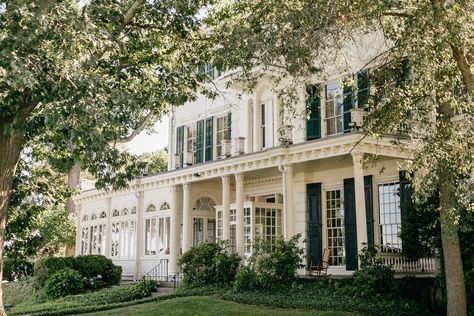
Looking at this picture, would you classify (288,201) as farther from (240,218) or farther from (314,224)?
(240,218)

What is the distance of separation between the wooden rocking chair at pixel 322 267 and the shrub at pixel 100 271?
9.70m

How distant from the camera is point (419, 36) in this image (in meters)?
10.7

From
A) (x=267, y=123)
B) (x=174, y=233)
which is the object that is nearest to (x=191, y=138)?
(x=174, y=233)

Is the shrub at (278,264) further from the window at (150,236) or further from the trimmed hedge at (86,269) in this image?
the trimmed hedge at (86,269)

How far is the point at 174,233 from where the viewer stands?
2355cm

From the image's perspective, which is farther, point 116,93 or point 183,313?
point 183,313

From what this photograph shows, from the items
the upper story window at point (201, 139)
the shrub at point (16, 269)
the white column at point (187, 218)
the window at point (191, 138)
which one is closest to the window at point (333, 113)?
the upper story window at point (201, 139)

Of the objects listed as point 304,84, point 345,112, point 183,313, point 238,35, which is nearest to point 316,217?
point 345,112

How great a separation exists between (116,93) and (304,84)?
159 inches

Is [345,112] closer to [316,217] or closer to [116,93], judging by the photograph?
[316,217]

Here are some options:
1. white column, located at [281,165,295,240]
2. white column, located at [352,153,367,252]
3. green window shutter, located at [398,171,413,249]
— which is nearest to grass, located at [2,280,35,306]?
white column, located at [281,165,295,240]

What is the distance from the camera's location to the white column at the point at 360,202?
53.5 feet

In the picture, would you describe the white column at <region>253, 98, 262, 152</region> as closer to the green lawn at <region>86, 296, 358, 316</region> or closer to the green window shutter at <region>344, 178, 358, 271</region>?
the green window shutter at <region>344, 178, 358, 271</region>

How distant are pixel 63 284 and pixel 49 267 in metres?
2.04
